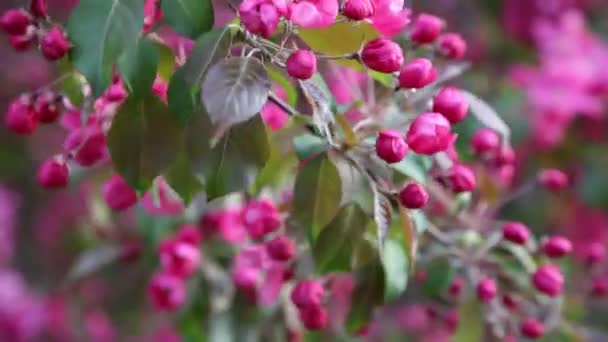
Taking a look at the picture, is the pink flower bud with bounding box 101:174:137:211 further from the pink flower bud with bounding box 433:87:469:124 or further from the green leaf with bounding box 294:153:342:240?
the pink flower bud with bounding box 433:87:469:124

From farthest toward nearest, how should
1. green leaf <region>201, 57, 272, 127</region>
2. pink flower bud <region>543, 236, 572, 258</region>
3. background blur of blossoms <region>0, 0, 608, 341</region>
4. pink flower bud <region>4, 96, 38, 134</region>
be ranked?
background blur of blossoms <region>0, 0, 608, 341</region> < pink flower bud <region>543, 236, 572, 258</region> < pink flower bud <region>4, 96, 38, 134</region> < green leaf <region>201, 57, 272, 127</region>

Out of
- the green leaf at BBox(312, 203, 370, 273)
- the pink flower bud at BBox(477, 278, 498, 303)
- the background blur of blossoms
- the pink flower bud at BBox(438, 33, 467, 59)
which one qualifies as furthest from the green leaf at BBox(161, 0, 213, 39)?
the background blur of blossoms

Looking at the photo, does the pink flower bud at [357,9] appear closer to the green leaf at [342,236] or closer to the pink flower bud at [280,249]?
the green leaf at [342,236]

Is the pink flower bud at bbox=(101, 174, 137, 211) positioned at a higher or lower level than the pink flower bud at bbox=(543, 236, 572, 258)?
higher

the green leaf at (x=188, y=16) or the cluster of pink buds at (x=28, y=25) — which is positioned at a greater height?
the green leaf at (x=188, y=16)

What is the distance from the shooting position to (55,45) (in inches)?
32.3

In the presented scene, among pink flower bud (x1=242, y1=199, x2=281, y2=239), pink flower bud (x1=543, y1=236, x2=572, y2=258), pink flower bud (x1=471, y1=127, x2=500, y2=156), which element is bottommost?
pink flower bud (x1=543, y1=236, x2=572, y2=258)

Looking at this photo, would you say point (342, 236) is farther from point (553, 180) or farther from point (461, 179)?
point (553, 180)

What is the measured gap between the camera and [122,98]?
2.96 feet

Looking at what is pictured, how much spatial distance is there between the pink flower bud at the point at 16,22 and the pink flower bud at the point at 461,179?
0.43 meters

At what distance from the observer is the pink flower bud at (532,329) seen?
113 centimetres

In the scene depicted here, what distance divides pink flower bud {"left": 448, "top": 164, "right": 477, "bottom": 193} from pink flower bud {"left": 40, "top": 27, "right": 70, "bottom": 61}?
391 mm

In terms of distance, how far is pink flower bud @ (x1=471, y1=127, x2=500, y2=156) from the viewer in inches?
41.3

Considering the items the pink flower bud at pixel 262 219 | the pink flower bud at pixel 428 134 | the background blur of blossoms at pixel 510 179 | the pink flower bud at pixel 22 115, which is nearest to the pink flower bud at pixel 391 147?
the pink flower bud at pixel 428 134
